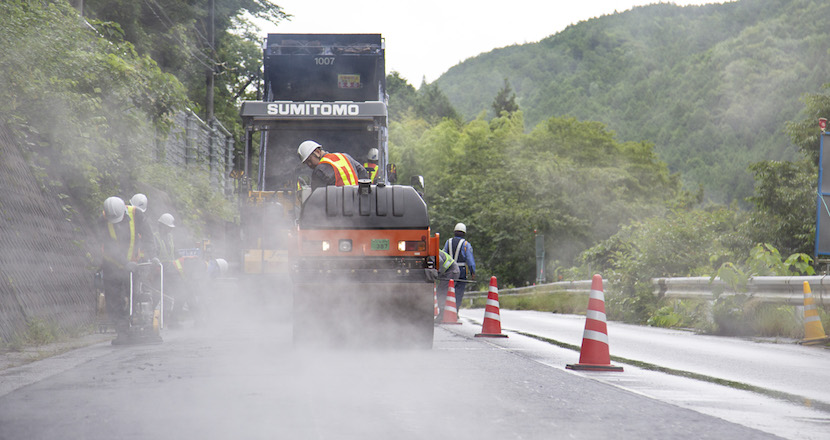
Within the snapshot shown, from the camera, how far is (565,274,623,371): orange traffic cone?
372 inches

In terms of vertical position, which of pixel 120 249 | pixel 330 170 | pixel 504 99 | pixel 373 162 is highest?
pixel 504 99

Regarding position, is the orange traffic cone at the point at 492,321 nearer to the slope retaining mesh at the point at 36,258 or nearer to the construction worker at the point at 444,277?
the construction worker at the point at 444,277

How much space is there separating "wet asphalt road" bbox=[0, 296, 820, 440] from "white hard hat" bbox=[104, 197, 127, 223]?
6.64ft

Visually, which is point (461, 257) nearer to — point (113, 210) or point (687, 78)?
point (113, 210)

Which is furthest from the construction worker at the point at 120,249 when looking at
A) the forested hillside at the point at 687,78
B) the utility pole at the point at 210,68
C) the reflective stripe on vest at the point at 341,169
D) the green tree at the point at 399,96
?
the green tree at the point at 399,96

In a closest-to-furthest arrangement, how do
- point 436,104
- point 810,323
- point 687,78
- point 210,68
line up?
point 810,323 < point 210,68 < point 687,78 < point 436,104

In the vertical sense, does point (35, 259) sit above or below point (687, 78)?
below

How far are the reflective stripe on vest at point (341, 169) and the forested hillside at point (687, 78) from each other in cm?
7464

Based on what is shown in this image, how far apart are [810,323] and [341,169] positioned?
6370 mm

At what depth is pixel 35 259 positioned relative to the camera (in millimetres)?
13836

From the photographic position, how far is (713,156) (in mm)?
110750

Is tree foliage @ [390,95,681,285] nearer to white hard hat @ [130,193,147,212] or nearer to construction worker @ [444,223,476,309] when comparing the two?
construction worker @ [444,223,476,309]

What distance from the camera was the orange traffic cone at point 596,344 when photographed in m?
9.44

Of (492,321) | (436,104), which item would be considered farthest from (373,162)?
(436,104)
